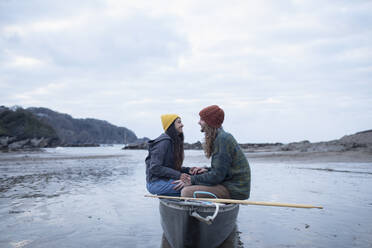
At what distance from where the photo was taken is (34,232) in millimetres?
5734

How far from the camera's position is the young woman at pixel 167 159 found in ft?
16.6

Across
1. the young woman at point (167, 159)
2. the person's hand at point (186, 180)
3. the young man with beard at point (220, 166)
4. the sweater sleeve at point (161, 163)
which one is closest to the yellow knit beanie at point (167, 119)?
the young woman at point (167, 159)

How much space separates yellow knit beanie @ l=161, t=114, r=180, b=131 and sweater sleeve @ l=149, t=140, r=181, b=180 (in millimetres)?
393

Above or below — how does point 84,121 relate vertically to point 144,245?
above

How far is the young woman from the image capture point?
16.6 ft

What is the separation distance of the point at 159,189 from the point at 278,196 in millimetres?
5311

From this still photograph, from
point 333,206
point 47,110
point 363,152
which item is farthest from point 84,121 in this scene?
point 333,206

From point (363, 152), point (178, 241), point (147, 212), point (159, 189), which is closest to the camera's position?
point (178, 241)

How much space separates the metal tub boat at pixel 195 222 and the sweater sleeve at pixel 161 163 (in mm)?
735

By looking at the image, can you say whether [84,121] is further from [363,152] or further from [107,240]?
[107,240]

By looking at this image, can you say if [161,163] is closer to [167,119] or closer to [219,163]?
[167,119]

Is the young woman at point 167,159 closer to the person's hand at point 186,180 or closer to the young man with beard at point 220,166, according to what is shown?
the person's hand at point 186,180

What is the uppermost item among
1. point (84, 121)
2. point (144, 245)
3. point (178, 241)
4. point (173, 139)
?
point (84, 121)

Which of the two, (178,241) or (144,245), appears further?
(144,245)
